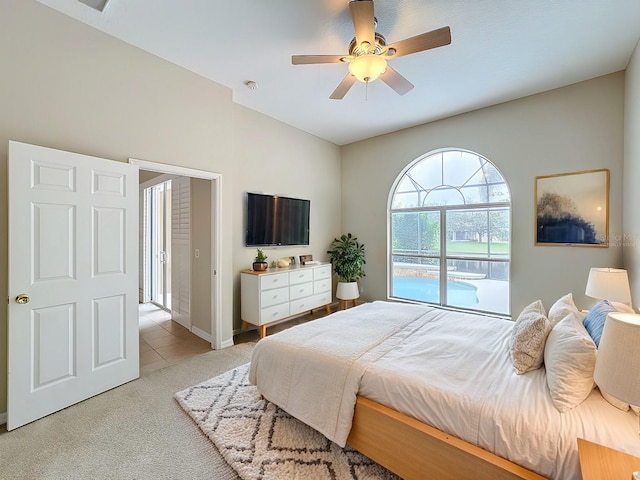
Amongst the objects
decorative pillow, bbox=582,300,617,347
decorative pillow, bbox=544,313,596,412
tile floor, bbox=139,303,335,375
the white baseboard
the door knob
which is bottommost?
tile floor, bbox=139,303,335,375

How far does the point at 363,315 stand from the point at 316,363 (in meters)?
0.93

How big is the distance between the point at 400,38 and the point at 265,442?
3.36 meters

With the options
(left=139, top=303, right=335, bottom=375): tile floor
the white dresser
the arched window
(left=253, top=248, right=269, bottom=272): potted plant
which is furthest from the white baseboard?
the arched window

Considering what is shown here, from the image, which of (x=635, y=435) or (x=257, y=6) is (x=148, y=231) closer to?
(x=257, y=6)

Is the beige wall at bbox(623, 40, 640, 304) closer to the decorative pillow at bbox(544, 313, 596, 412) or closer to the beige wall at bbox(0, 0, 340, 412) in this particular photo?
the decorative pillow at bbox(544, 313, 596, 412)

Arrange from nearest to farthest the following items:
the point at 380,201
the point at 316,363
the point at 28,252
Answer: the point at 316,363, the point at 28,252, the point at 380,201

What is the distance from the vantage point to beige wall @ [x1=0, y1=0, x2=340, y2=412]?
2088mm

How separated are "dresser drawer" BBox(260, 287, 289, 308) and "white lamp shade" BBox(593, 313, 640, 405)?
10.3 ft

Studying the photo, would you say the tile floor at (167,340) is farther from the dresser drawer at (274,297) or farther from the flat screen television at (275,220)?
the flat screen television at (275,220)

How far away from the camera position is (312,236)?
499 cm

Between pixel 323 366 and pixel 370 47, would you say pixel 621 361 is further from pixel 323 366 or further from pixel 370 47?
pixel 370 47

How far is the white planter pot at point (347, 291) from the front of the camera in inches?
188

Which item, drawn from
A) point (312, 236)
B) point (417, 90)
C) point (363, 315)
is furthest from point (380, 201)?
point (363, 315)

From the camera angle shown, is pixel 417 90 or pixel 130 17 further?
pixel 417 90
